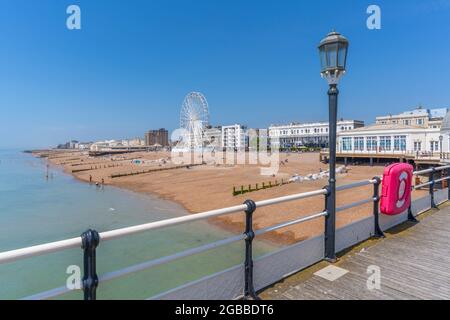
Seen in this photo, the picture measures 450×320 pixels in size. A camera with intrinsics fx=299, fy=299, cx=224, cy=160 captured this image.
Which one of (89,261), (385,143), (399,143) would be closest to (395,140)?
(399,143)

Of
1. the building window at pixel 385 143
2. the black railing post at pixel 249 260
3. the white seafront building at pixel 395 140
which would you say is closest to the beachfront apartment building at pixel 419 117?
the white seafront building at pixel 395 140

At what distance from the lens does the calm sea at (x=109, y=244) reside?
1154cm

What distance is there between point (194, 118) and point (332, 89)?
241 ft

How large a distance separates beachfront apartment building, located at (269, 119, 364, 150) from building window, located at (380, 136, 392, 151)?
5115 centimetres

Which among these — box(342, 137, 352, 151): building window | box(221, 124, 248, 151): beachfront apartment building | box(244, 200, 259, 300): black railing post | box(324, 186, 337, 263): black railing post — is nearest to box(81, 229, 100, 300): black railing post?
box(244, 200, 259, 300): black railing post

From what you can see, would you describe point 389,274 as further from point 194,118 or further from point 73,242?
point 194,118

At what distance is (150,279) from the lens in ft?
39.1

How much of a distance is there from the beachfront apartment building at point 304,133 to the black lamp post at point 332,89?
100261 millimetres

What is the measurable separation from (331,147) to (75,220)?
23099 millimetres

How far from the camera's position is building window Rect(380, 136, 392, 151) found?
48031mm

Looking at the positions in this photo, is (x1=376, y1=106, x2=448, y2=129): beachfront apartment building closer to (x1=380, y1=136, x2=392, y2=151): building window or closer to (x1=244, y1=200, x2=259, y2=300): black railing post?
(x1=380, y1=136, x2=392, y2=151): building window
